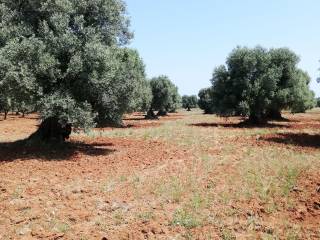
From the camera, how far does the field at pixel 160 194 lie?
12289 millimetres

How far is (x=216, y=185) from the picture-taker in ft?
52.8

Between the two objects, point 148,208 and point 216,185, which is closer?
point 148,208

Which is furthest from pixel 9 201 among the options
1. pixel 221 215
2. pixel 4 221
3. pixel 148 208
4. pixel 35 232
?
pixel 221 215

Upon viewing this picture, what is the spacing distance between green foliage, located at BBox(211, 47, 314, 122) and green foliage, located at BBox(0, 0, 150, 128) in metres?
21.7

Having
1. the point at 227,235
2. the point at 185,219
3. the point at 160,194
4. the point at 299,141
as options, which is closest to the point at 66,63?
the point at 160,194

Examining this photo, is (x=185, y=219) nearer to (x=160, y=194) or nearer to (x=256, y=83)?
(x=160, y=194)

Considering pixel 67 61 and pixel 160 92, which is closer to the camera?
pixel 67 61

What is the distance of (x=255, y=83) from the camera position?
4456 cm

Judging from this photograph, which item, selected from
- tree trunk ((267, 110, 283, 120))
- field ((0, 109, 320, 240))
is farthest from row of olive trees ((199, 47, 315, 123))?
field ((0, 109, 320, 240))

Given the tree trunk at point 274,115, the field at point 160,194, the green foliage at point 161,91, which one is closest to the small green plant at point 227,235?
the field at point 160,194

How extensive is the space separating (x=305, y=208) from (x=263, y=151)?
32.6ft

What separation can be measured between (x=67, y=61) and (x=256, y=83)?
26742 mm

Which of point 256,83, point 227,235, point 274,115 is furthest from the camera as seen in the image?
point 274,115

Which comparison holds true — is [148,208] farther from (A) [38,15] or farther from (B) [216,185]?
(A) [38,15]
